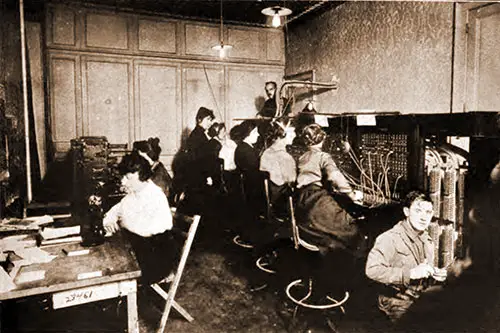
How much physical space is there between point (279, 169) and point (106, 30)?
411 cm

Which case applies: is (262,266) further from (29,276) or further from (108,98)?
(108,98)

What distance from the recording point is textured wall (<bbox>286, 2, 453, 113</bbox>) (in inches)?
167

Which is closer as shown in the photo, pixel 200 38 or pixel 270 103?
pixel 270 103

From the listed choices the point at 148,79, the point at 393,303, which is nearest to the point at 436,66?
the point at 393,303

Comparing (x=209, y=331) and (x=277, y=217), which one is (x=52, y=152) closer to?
(x=277, y=217)

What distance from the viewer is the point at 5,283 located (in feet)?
5.99

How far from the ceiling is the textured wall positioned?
0.24 meters

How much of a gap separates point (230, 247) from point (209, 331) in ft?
6.49

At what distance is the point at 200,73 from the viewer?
6.95m

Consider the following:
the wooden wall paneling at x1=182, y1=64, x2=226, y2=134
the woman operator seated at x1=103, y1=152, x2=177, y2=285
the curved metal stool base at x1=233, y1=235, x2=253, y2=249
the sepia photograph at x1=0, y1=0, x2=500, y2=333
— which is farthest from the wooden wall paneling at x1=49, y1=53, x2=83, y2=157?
the woman operator seated at x1=103, y1=152, x2=177, y2=285

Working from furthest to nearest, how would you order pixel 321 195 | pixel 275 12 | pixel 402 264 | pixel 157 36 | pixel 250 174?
pixel 157 36 < pixel 275 12 < pixel 250 174 < pixel 321 195 < pixel 402 264

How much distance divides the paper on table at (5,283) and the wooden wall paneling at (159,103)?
194 inches

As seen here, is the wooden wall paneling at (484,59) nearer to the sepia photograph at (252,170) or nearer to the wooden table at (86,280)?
the sepia photograph at (252,170)

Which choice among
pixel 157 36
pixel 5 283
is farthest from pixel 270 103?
pixel 5 283
